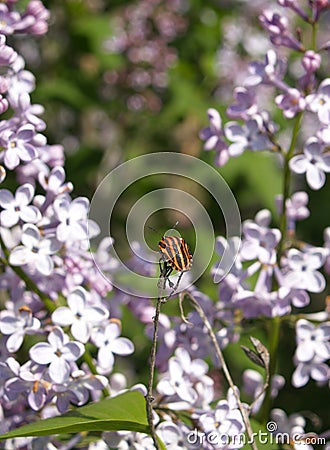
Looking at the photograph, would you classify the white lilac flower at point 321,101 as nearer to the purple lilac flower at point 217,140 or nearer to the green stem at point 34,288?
the purple lilac flower at point 217,140

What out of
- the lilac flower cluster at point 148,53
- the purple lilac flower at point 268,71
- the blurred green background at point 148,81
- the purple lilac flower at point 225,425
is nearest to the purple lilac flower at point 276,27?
the purple lilac flower at point 268,71

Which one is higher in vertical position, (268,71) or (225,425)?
Result: (268,71)

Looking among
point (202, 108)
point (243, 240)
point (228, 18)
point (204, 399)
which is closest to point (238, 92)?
point (243, 240)

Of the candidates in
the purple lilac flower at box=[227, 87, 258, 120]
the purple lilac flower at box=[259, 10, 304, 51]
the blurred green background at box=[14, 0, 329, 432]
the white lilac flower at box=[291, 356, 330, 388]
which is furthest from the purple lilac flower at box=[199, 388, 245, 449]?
the blurred green background at box=[14, 0, 329, 432]

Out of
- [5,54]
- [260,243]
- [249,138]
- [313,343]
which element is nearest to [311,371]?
[313,343]

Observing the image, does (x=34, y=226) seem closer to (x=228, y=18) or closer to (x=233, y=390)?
(x=233, y=390)

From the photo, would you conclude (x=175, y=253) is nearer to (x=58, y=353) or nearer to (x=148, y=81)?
(x=58, y=353)
